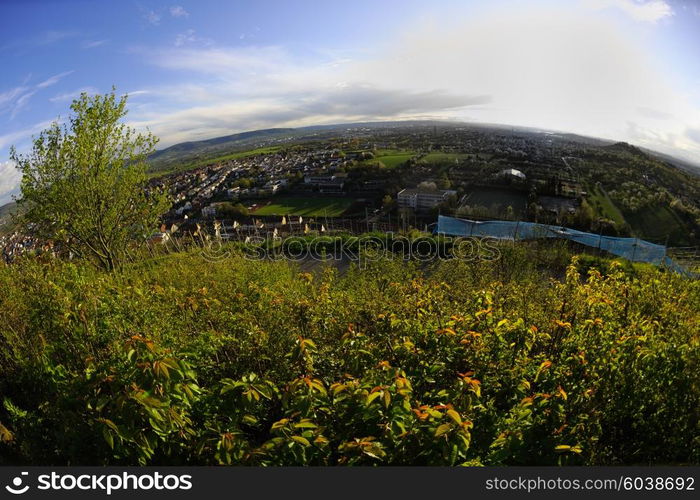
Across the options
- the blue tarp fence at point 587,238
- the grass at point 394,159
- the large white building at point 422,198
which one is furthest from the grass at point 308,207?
the blue tarp fence at point 587,238

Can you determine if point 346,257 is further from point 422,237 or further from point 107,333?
point 107,333

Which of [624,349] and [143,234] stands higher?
[143,234]

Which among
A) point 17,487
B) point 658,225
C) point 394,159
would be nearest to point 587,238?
point 658,225

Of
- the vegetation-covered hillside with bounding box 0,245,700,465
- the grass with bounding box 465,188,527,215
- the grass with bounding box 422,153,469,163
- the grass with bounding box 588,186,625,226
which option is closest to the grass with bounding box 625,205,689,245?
the grass with bounding box 588,186,625,226

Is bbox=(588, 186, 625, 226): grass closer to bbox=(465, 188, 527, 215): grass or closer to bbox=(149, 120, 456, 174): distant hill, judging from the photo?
bbox=(465, 188, 527, 215): grass

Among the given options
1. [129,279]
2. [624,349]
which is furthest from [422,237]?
[624,349]

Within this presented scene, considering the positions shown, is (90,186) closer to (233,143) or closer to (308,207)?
(308,207)
